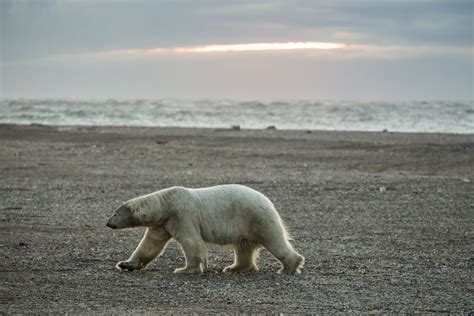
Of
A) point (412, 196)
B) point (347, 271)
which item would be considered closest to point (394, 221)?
point (412, 196)

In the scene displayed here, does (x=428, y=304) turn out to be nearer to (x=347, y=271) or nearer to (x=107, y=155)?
(x=347, y=271)

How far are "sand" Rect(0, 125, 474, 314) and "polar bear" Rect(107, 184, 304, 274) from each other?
236 millimetres

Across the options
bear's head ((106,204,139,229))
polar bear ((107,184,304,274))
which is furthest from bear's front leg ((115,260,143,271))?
bear's head ((106,204,139,229))

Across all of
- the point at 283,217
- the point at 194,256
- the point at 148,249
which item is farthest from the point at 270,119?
the point at 194,256

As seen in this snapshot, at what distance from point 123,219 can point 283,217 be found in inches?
185

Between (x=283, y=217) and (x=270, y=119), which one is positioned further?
(x=270, y=119)

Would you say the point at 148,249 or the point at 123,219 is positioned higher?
the point at 123,219

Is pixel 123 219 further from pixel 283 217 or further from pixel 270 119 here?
pixel 270 119

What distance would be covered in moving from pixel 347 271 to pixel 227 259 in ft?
6.59

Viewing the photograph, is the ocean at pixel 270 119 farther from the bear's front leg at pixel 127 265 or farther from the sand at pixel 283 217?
the bear's front leg at pixel 127 265

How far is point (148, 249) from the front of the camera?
31.9 ft

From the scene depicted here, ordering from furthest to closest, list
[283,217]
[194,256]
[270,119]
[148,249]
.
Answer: [270,119] < [283,217] < [148,249] < [194,256]

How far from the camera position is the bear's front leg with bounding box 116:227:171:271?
9.63 metres

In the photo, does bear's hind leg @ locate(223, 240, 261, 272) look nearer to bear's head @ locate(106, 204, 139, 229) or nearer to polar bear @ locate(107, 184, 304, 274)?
polar bear @ locate(107, 184, 304, 274)
